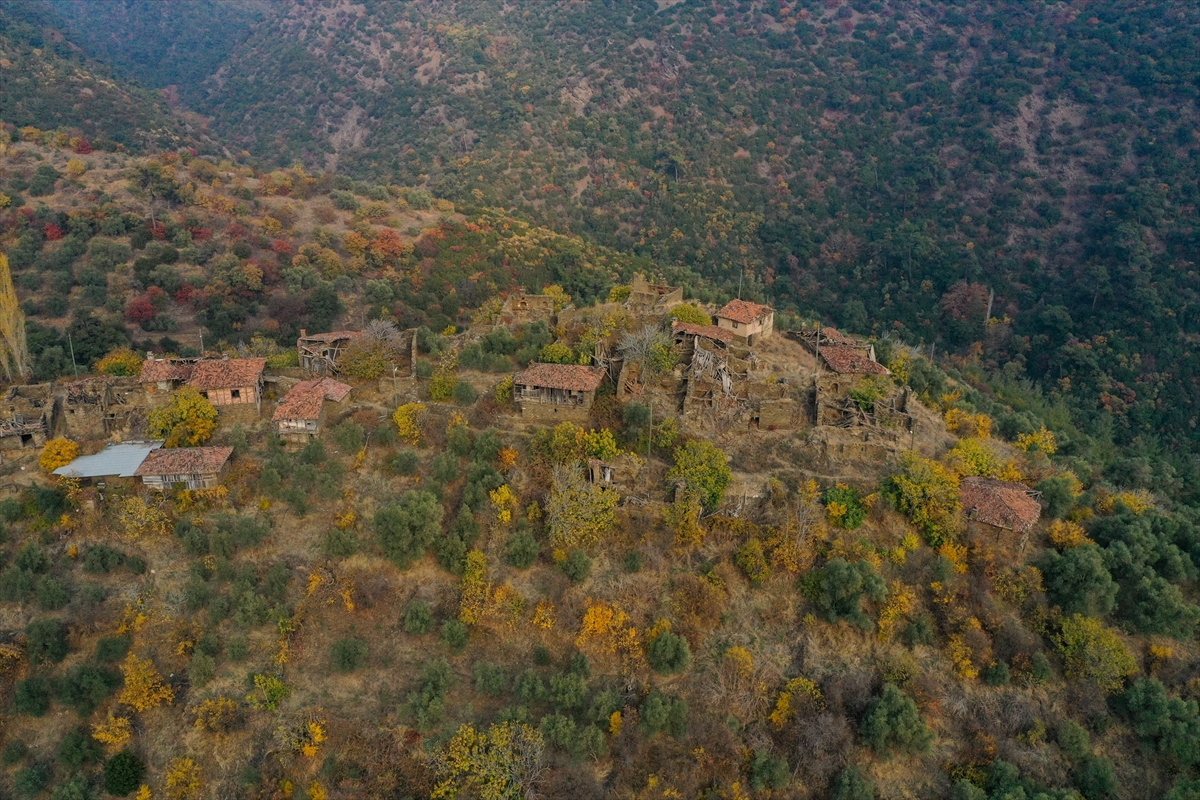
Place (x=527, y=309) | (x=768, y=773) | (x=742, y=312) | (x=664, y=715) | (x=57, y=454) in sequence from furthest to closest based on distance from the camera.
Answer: (x=527, y=309), (x=742, y=312), (x=57, y=454), (x=664, y=715), (x=768, y=773)

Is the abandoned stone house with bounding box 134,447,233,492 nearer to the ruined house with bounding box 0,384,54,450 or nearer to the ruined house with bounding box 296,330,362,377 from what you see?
the ruined house with bounding box 0,384,54,450

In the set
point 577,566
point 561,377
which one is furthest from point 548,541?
point 561,377

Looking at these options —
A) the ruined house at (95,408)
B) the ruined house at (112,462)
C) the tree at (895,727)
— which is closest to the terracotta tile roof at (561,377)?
the ruined house at (112,462)

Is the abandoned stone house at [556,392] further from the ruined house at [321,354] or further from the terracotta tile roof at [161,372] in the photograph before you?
the terracotta tile roof at [161,372]

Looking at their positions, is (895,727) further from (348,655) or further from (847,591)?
(348,655)

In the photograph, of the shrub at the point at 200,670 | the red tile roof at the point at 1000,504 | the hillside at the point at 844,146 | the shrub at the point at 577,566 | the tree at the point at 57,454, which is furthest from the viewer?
the hillside at the point at 844,146

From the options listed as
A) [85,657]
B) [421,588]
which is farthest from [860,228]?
[85,657]
